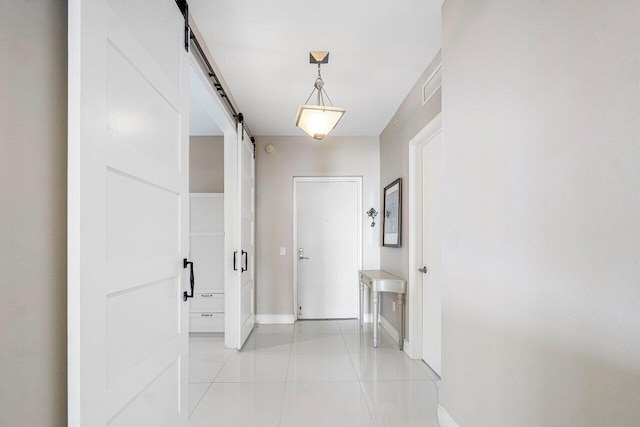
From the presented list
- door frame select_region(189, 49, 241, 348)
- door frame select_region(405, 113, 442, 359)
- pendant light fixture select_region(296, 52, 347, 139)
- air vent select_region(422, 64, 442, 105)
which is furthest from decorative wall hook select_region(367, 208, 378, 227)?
pendant light fixture select_region(296, 52, 347, 139)

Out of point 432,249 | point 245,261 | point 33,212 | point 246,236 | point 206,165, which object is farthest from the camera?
point 206,165

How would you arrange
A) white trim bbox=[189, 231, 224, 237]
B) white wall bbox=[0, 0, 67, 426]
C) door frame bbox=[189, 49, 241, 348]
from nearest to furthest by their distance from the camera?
1. white wall bbox=[0, 0, 67, 426]
2. door frame bbox=[189, 49, 241, 348]
3. white trim bbox=[189, 231, 224, 237]

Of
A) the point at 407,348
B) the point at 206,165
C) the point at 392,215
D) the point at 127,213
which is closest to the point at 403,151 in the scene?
the point at 392,215

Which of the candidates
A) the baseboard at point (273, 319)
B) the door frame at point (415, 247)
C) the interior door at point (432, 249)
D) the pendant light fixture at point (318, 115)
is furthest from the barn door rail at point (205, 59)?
the baseboard at point (273, 319)

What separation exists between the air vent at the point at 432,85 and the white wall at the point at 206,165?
10.1 ft

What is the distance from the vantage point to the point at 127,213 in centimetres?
139

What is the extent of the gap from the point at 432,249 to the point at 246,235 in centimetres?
222

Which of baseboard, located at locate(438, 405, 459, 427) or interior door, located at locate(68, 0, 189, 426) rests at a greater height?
interior door, located at locate(68, 0, 189, 426)

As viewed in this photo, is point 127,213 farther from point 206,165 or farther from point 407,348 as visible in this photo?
point 206,165

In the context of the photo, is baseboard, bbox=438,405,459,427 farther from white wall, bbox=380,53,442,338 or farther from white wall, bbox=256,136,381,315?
white wall, bbox=256,136,381,315

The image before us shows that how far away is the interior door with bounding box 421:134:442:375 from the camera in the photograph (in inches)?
133

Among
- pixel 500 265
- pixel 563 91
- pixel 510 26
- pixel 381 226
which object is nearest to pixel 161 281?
pixel 500 265

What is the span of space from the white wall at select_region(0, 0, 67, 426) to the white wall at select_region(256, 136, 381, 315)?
4.20 meters

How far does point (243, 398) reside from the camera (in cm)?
283
